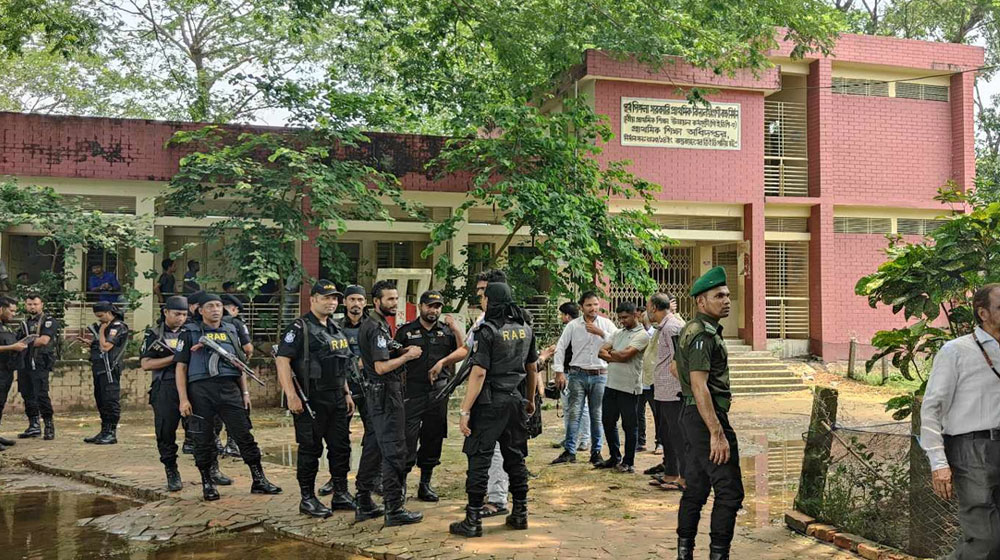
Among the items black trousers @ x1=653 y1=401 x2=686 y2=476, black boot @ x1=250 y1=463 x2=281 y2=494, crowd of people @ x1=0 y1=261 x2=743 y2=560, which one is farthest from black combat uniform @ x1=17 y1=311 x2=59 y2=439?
black trousers @ x1=653 y1=401 x2=686 y2=476

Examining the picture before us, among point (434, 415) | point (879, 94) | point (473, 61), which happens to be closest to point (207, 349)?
point (434, 415)

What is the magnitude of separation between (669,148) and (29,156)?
11.3m

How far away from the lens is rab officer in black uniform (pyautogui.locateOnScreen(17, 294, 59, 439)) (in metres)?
10.1

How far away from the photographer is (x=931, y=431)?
4059 millimetres

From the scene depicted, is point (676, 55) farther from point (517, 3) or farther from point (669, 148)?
point (517, 3)

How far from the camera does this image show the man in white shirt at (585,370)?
27.6 feet

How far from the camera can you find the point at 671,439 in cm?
729

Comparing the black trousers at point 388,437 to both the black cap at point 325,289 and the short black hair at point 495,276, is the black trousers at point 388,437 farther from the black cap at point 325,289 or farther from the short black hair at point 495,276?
the short black hair at point 495,276

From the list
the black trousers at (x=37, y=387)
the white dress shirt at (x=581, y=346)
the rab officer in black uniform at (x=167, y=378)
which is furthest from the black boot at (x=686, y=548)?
the black trousers at (x=37, y=387)

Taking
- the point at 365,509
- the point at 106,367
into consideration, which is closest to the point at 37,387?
the point at 106,367

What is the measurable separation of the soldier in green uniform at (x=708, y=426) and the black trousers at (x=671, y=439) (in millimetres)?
2075

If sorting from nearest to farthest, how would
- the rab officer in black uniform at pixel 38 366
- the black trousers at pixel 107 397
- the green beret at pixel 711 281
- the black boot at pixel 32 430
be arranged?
the green beret at pixel 711 281, the black trousers at pixel 107 397, the rab officer in black uniform at pixel 38 366, the black boot at pixel 32 430

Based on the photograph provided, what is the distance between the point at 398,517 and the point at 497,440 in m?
0.91

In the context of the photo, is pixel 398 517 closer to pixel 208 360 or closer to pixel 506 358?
pixel 506 358
